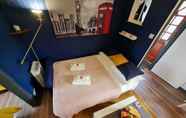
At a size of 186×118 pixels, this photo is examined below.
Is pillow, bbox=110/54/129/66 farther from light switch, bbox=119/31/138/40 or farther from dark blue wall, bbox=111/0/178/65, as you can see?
light switch, bbox=119/31/138/40

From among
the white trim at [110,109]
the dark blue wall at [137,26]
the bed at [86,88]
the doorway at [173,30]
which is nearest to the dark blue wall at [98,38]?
the dark blue wall at [137,26]

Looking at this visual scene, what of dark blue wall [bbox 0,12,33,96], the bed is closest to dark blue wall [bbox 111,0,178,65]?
the bed

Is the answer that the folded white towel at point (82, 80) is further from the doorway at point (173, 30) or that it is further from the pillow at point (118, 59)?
the doorway at point (173, 30)

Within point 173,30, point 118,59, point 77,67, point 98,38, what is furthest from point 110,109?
point 173,30

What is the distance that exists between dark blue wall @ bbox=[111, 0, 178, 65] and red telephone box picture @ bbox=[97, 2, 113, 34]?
0.12 metres

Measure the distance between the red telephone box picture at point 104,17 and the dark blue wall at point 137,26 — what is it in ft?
0.40

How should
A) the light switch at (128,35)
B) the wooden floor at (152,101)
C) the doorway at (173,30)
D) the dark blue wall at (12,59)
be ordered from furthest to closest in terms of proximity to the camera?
the light switch at (128,35) < the wooden floor at (152,101) < the doorway at (173,30) < the dark blue wall at (12,59)

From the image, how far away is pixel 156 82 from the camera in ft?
7.64

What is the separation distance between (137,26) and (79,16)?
1.04 metres

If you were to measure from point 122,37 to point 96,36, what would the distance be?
1.86 feet

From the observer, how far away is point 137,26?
188cm

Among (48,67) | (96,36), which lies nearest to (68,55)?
(48,67)

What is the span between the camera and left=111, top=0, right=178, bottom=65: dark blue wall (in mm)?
1502

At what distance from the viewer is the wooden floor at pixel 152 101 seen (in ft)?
5.76
